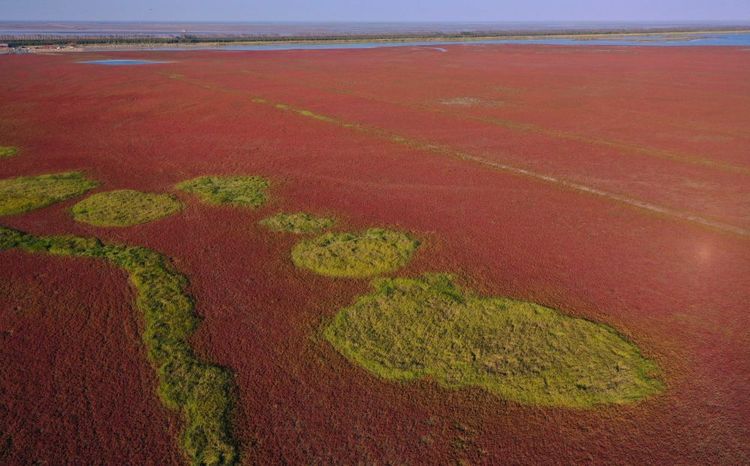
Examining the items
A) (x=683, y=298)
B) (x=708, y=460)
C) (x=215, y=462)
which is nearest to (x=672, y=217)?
(x=683, y=298)

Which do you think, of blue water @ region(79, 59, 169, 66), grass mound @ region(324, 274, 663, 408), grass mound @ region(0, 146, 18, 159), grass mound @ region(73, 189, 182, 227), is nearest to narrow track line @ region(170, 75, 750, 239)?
grass mound @ region(324, 274, 663, 408)

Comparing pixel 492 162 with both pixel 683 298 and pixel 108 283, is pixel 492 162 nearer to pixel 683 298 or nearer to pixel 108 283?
pixel 683 298

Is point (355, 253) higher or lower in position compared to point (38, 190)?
higher

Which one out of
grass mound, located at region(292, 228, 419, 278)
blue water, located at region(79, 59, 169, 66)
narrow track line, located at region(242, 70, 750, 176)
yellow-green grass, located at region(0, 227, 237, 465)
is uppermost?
yellow-green grass, located at region(0, 227, 237, 465)

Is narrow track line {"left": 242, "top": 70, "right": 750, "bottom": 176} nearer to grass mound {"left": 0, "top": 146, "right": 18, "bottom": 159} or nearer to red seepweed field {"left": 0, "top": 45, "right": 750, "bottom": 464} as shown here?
red seepweed field {"left": 0, "top": 45, "right": 750, "bottom": 464}

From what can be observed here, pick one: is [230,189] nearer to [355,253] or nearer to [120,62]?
[355,253]

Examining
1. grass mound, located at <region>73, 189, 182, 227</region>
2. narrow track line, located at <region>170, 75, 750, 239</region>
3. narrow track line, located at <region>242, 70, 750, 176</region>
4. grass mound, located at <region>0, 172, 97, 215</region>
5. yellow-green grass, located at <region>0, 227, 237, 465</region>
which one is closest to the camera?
yellow-green grass, located at <region>0, 227, 237, 465</region>

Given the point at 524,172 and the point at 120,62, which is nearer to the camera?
the point at 524,172

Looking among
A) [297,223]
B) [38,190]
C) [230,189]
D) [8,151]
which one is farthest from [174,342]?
[8,151]
